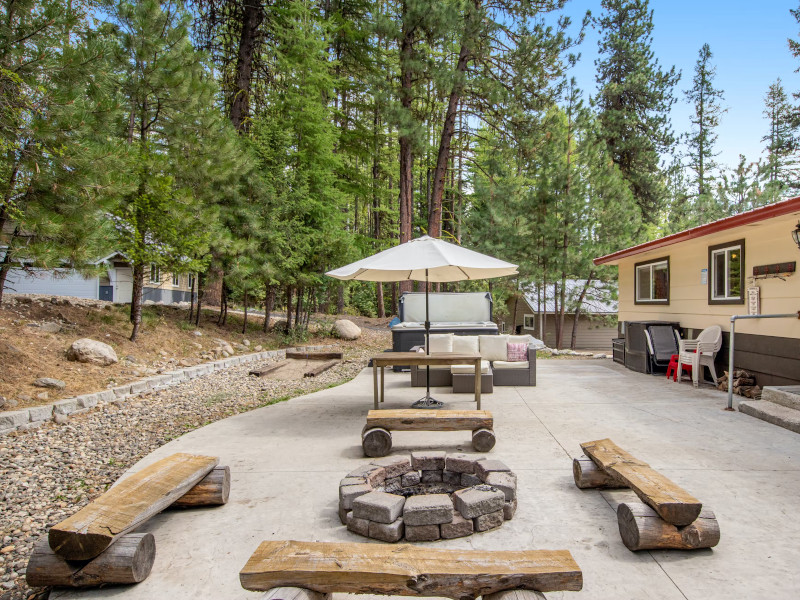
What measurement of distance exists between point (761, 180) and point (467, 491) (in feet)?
60.6

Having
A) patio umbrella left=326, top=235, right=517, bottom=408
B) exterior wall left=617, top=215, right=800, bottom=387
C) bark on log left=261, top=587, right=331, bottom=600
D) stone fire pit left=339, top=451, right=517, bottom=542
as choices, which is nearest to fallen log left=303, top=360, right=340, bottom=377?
patio umbrella left=326, top=235, right=517, bottom=408

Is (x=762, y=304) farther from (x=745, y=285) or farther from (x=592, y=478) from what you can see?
(x=592, y=478)

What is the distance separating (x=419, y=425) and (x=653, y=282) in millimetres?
7734

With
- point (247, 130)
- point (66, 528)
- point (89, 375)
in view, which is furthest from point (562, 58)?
point (66, 528)

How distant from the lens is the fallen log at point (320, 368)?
816 centimetres

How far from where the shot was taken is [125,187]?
632 centimetres

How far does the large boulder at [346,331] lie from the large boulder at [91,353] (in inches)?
268

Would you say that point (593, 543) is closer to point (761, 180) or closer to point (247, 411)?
point (247, 411)

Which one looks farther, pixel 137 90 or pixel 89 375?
pixel 137 90

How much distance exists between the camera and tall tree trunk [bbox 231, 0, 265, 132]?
1304cm

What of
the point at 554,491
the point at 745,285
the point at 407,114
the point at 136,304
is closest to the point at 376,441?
the point at 554,491

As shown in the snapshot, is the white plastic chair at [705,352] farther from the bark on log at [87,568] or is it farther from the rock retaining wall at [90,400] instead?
the rock retaining wall at [90,400]

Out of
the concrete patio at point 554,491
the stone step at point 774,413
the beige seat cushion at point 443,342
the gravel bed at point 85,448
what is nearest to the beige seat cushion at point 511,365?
the beige seat cushion at point 443,342

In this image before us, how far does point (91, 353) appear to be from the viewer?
6.68 m
